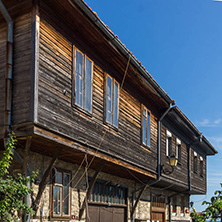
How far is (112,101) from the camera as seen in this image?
12031 millimetres

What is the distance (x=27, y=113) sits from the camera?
820cm

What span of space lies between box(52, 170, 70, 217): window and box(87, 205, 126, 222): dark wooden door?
47.1 inches

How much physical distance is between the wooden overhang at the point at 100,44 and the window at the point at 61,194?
331 cm

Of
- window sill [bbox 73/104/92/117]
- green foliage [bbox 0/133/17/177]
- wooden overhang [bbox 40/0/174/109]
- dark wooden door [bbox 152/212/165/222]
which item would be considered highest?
wooden overhang [bbox 40/0/174/109]

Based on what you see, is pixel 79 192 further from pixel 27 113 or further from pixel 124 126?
pixel 27 113

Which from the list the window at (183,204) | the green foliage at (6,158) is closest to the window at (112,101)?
the green foliage at (6,158)

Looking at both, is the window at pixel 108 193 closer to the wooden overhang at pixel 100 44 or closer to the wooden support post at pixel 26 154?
the wooden overhang at pixel 100 44

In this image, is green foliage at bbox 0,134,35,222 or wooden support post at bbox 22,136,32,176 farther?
wooden support post at bbox 22,136,32,176

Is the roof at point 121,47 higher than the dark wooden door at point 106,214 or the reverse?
higher

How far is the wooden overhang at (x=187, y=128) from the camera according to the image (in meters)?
17.9

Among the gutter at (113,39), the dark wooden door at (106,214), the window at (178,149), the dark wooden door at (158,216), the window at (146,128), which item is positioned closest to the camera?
the gutter at (113,39)

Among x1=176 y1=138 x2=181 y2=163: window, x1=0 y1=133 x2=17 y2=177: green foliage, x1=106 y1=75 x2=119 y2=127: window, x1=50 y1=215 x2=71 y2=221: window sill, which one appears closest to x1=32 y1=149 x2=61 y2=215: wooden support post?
x1=50 y1=215 x2=71 y2=221: window sill

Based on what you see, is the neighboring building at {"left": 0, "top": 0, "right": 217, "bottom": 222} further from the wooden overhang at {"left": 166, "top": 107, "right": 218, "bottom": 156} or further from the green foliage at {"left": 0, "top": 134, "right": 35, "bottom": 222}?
the wooden overhang at {"left": 166, "top": 107, "right": 218, "bottom": 156}

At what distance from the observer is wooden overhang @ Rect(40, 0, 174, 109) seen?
9.35 m
